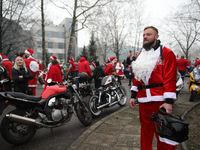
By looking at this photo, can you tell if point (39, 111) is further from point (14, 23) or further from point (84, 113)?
point (14, 23)

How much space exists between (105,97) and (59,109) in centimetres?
197

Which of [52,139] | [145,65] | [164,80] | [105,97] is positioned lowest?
[52,139]

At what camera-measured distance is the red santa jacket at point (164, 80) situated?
195cm

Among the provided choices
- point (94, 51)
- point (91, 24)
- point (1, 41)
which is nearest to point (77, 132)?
point (1, 41)

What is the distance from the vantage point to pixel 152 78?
2.18 m

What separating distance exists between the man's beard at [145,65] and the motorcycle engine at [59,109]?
209 centimetres

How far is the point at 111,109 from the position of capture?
6090 millimetres

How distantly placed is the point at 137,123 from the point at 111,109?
72.7 inches

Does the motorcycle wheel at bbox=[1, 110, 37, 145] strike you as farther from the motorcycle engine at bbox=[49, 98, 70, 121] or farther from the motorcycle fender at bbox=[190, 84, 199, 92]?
the motorcycle fender at bbox=[190, 84, 199, 92]

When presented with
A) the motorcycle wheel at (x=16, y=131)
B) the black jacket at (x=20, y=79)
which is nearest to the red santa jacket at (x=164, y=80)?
the motorcycle wheel at (x=16, y=131)

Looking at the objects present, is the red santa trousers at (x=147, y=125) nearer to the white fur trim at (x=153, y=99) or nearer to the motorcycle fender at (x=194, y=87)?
the white fur trim at (x=153, y=99)

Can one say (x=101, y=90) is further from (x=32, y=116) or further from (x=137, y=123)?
(x=32, y=116)

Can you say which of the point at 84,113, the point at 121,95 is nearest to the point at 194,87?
the point at 121,95

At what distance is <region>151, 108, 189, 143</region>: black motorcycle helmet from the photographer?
1688 mm
